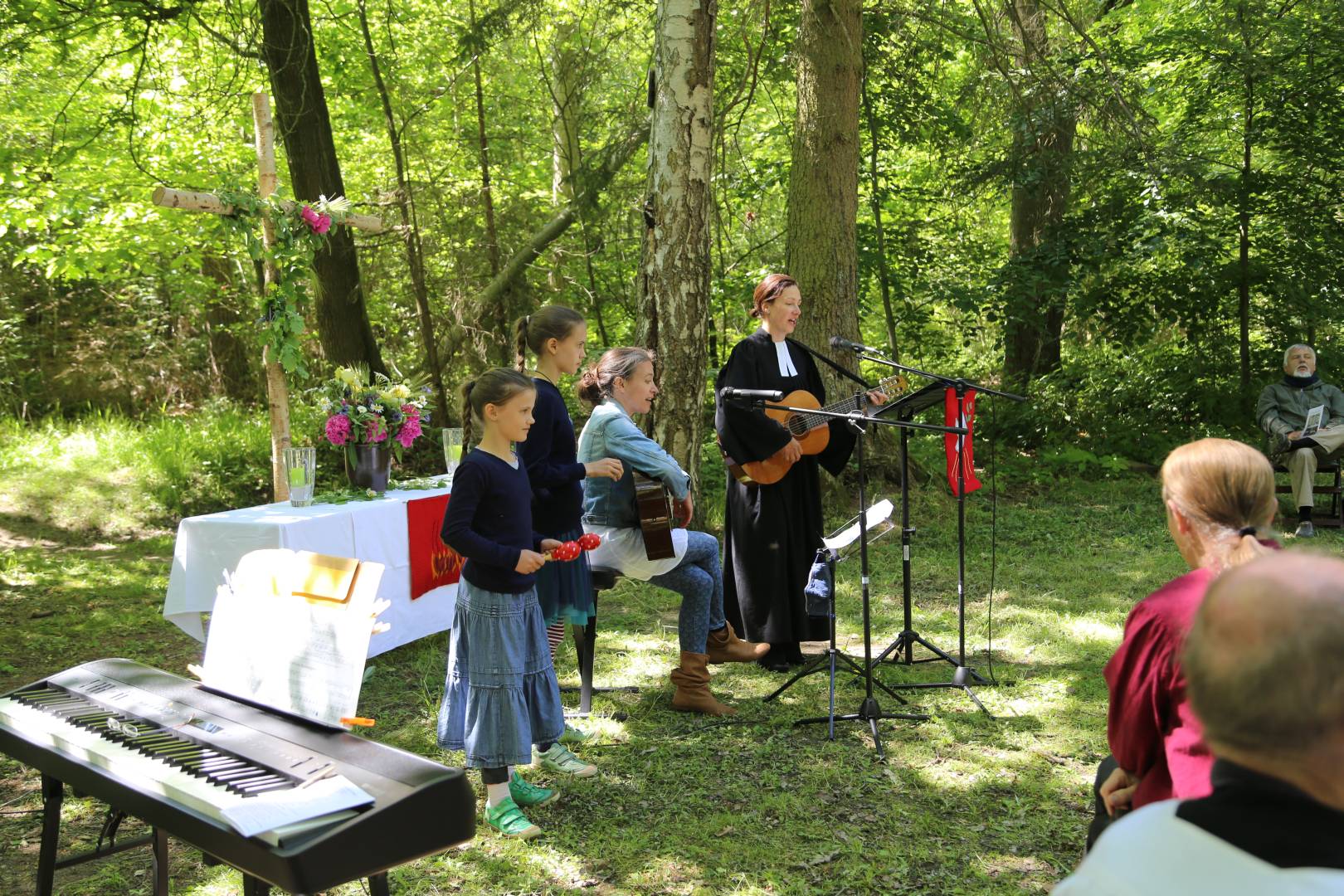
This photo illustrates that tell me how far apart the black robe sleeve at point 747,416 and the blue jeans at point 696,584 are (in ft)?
2.15

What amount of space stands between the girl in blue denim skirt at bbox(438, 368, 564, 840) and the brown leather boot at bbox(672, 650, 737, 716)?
136 centimetres

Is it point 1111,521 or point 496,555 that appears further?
point 1111,521

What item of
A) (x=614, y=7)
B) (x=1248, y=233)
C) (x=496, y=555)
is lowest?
(x=496, y=555)

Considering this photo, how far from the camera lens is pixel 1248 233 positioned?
1227 centimetres

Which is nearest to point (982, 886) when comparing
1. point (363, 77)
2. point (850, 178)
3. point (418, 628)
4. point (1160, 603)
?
→ point (1160, 603)

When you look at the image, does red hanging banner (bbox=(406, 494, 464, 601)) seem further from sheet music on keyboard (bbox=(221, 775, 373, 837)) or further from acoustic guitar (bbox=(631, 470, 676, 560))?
sheet music on keyboard (bbox=(221, 775, 373, 837))

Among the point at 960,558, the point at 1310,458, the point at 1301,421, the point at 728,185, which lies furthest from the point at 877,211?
the point at 960,558

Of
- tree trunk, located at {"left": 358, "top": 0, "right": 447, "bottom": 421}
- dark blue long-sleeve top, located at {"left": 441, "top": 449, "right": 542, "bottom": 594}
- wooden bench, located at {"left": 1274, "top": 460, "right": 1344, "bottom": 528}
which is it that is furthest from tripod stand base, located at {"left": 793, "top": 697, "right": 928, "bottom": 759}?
tree trunk, located at {"left": 358, "top": 0, "right": 447, "bottom": 421}

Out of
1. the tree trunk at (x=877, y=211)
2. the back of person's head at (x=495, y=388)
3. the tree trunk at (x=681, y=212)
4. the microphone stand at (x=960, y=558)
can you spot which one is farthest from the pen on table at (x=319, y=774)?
the tree trunk at (x=877, y=211)

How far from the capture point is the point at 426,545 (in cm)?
615

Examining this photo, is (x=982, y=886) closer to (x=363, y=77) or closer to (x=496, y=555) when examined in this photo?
(x=496, y=555)

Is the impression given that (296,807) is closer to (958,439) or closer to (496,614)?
(496,614)

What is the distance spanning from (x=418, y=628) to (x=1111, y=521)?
6.88m

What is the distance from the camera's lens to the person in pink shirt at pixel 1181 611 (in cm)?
224
